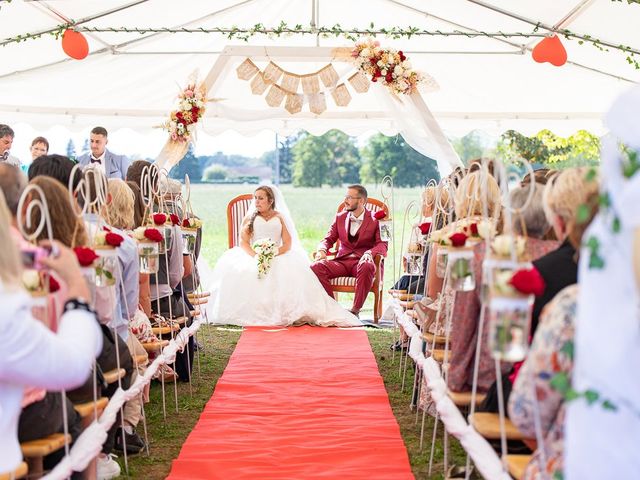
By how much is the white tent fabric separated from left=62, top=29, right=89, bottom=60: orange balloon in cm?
16

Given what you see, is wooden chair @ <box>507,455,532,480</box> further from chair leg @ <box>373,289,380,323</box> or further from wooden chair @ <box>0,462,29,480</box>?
chair leg @ <box>373,289,380,323</box>

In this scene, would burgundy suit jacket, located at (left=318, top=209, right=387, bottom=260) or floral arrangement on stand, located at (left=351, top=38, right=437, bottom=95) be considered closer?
floral arrangement on stand, located at (left=351, top=38, right=437, bottom=95)

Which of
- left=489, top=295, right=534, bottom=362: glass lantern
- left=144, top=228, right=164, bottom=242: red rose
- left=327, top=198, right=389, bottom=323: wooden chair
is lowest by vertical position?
left=327, top=198, right=389, bottom=323: wooden chair

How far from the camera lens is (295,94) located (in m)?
9.12

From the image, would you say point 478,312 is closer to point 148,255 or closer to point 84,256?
point 84,256

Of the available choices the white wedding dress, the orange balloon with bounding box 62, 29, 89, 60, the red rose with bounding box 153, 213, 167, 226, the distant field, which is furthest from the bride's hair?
the distant field

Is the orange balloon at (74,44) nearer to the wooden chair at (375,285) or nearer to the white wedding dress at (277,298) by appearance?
the white wedding dress at (277,298)

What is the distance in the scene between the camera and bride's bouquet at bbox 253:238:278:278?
31.9 feet

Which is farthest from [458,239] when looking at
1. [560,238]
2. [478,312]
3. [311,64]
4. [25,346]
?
[311,64]

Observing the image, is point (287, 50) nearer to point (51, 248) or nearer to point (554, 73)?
point (554, 73)

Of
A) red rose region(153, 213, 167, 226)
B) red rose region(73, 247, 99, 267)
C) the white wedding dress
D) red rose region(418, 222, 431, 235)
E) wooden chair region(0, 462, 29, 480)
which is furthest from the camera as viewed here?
the white wedding dress

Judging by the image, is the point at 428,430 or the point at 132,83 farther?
the point at 132,83

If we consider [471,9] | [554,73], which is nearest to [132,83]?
[471,9]

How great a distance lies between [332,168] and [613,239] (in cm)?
3145
